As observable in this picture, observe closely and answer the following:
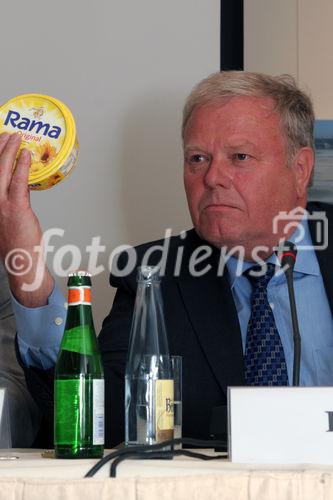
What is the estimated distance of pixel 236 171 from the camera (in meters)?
1.76

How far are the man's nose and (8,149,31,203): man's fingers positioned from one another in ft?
1.58

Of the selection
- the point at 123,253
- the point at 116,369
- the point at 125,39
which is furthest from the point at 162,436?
the point at 125,39

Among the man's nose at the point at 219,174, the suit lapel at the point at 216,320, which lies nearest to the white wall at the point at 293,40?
the man's nose at the point at 219,174

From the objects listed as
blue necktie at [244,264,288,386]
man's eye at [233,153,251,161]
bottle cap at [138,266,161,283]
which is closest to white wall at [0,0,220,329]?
man's eye at [233,153,251,161]

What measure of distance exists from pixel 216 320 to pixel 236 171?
1.06 feet

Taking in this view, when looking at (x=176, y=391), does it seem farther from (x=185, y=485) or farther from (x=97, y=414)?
(x=185, y=485)

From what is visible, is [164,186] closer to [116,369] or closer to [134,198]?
[134,198]

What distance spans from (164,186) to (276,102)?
1.25ft

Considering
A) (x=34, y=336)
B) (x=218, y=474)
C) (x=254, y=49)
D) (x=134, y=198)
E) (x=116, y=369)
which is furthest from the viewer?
(x=254, y=49)

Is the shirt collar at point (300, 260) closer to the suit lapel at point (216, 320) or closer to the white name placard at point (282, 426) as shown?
the suit lapel at point (216, 320)

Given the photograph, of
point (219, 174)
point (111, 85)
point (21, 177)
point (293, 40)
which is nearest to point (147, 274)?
point (21, 177)

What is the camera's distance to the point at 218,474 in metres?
0.77

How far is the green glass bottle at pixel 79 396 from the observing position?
0.98m

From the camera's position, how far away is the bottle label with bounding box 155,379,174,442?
101 centimetres
